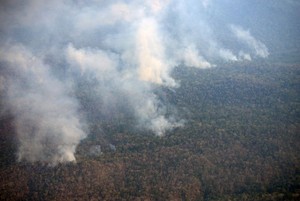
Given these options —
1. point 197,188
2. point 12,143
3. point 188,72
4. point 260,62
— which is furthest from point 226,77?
point 12,143

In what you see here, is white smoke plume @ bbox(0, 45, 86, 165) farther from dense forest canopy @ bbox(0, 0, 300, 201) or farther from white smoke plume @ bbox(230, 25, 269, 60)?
white smoke plume @ bbox(230, 25, 269, 60)

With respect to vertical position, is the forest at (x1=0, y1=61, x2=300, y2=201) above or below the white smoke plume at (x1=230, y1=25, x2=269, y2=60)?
below

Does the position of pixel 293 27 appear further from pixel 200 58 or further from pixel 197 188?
pixel 197 188

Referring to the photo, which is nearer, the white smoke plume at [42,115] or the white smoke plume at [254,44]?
the white smoke plume at [42,115]

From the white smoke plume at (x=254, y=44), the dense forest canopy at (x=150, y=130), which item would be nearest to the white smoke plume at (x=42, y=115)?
the dense forest canopy at (x=150, y=130)

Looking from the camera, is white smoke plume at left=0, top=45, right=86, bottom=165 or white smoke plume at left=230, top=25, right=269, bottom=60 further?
white smoke plume at left=230, top=25, right=269, bottom=60

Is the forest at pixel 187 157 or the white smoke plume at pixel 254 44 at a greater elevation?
the white smoke plume at pixel 254 44

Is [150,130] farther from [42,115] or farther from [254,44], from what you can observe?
[254,44]

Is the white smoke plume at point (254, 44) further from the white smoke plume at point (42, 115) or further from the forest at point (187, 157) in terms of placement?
the white smoke plume at point (42, 115)

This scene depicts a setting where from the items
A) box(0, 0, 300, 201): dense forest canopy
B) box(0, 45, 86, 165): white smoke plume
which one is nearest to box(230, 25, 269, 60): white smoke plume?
box(0, 0, 300, 201): dense forest canopy
